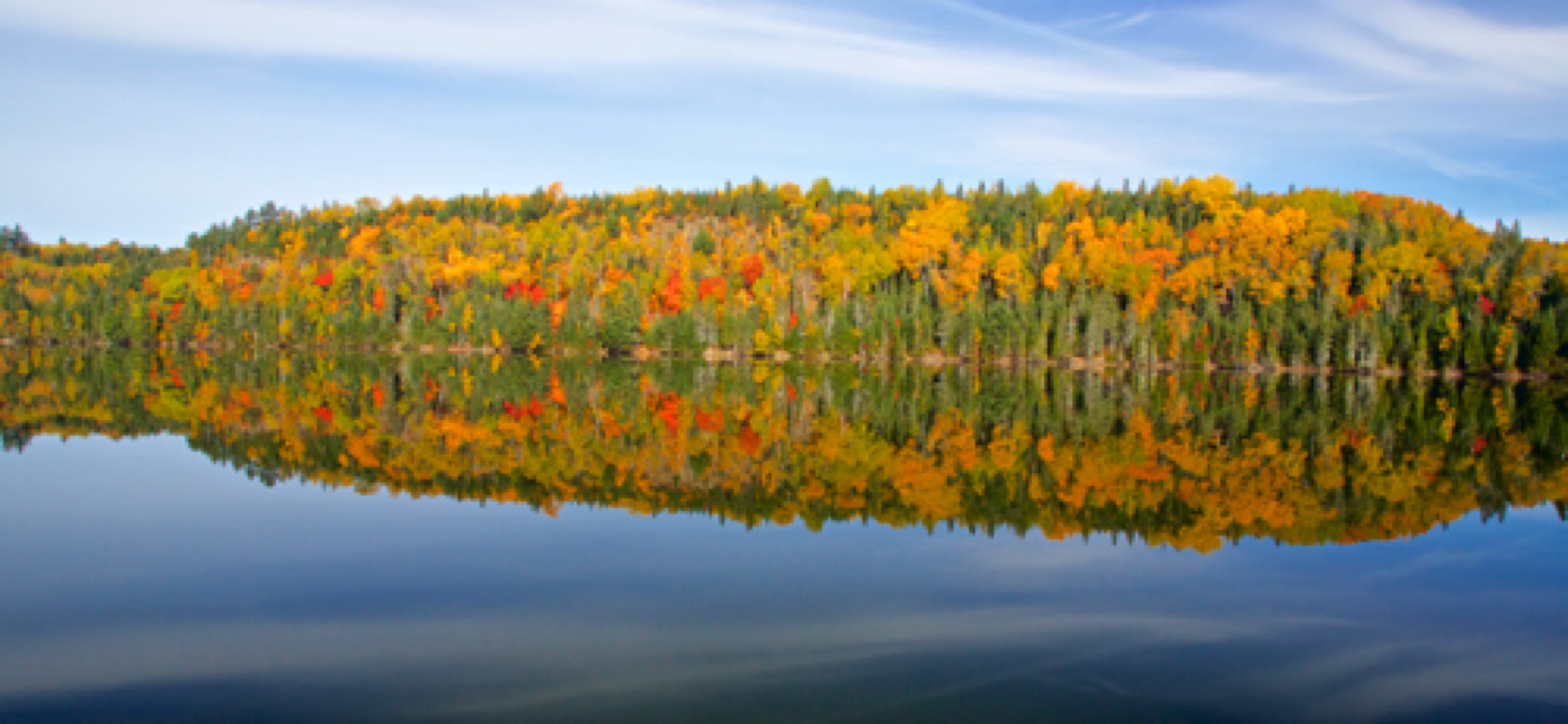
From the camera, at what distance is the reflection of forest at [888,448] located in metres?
21.6

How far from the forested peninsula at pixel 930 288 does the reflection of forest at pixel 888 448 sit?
172ft

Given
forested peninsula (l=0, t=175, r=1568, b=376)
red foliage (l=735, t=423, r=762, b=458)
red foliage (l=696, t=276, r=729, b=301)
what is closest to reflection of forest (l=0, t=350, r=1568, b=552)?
red foliage (l=735, t=423, r=762, b=458)

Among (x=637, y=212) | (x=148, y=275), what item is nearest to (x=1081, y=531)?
(x=637, y=212)

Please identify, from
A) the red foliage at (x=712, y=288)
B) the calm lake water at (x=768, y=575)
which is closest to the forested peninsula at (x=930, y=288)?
the red foliage at (x=712, y=288)

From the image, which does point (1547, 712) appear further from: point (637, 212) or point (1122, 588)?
point (637, 212)

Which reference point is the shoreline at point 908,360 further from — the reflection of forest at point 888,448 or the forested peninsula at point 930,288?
the reflection of forest at point 888,448

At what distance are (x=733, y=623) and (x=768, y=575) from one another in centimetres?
258

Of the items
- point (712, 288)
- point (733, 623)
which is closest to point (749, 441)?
point (733, 623)

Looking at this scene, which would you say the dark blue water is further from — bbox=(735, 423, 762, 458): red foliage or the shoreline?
the shoreline

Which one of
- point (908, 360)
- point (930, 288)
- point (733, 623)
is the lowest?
point (733, 623)

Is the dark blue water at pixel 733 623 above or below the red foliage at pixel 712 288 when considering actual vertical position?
below

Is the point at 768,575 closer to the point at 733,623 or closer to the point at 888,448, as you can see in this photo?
the point at 733,623

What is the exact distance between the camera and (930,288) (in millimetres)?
131250

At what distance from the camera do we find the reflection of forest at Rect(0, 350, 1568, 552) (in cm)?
2164
